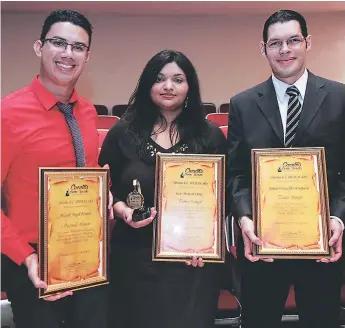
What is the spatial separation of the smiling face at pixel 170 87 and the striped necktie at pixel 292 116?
480mm

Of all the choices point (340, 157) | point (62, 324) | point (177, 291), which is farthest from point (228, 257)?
point (62, 324)

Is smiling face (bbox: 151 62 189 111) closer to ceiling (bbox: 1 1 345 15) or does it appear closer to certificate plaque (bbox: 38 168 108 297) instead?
certificate plaque (bbox: 38 168 108 297)

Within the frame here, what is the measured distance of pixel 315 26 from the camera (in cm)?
843

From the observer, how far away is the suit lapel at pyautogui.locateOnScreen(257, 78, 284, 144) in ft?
6.18

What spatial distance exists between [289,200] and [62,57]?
1092 millimetres

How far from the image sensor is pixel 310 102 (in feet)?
6.22

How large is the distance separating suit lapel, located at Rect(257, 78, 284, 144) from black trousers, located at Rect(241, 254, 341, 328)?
0.55 m

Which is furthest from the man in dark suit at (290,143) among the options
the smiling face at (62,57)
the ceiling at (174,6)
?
the ceiling at (174,6)

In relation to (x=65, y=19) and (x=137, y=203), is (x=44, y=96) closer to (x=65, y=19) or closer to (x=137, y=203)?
(x=65, y=19)

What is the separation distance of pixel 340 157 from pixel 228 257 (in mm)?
777

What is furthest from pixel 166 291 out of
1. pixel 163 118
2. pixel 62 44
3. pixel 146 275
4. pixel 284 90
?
pixel 62 44

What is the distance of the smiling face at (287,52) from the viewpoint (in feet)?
6.21

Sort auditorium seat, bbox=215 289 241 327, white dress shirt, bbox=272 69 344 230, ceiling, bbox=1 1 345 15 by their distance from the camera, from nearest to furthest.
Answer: white dress shirt, bbox=272 69 344 230 → auditorium seat, bbox=215 289 241 327 → ceiling, bbox=1 1 345 15

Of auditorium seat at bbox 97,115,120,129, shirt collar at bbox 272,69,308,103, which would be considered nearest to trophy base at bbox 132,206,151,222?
shirt collar at bbox 272,69,308,103
